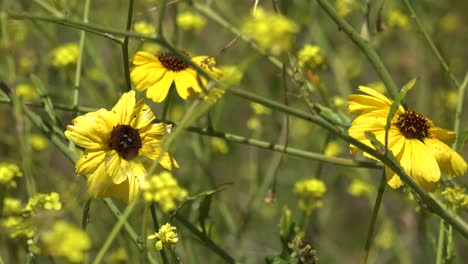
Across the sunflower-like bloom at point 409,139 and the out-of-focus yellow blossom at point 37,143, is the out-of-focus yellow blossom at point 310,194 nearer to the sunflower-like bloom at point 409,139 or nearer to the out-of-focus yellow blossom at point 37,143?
the sunflower-like bloom at point 409,139

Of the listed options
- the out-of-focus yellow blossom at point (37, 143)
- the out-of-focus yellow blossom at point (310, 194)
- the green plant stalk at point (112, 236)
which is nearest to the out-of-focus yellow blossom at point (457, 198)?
the out-of-focus yellow blossom at point (310, 194)

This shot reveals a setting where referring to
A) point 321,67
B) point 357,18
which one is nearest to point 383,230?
point 321,67

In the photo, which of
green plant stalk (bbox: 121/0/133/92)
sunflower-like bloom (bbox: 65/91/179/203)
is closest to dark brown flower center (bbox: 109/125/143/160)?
sunflower-like bloom (bbox: 65/91/179/203)

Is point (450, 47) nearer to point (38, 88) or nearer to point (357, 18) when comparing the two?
point (357, 18)

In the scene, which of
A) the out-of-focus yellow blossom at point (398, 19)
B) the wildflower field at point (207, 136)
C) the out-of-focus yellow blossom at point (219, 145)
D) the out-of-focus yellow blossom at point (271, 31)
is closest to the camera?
the out-of-focus yellow blossom at point (271, 31)

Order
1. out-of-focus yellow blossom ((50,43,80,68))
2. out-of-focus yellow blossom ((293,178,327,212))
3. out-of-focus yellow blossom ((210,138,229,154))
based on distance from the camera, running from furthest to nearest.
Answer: out-of-focus yellow blossom ((210,138,229,154)) → out-of-focus yellow blossom ((50,43,80,68)) → out-of-focus yellow blossom ((293,178,327,212))

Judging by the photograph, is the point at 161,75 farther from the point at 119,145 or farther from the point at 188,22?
the point at 188,22

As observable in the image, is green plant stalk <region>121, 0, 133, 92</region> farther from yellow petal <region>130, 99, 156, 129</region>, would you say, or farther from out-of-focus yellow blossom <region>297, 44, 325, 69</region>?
out-of-focus yellow blossom <region>297, 44, 325, 69</region>
